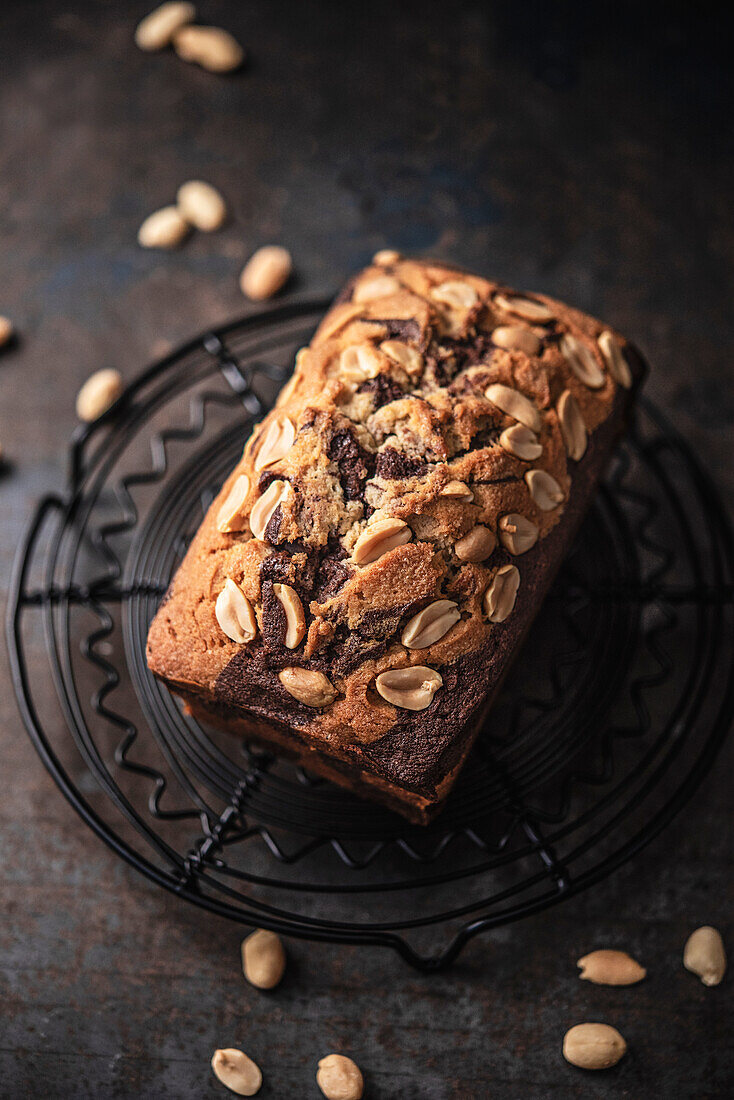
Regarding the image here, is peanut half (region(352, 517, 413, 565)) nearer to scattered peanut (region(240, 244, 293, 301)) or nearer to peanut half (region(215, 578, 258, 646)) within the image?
peanut half (region(215, 578, 258, 646))

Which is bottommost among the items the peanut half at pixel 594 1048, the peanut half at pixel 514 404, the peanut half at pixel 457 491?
the peanut half at pixel 594 1048

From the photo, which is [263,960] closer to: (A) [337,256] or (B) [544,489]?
(B) [544,489]

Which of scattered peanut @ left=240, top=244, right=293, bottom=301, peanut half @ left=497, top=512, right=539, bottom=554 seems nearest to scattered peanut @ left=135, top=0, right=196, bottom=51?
scattered peanut @ left=240, top=244, right=293, bottom=301

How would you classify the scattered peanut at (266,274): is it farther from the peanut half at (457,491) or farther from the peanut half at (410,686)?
the peanut half at (410,686)

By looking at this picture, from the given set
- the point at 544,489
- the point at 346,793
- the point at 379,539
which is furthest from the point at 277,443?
the point at 346,793

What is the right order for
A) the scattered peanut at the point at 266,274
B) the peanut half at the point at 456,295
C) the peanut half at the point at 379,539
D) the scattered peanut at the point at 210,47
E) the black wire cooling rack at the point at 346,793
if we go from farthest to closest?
the scattered peanut at the point at 210,47, the scattered peanut at the point at 266,274, the black wire cooling rack at the point at 346,793, the peanut half at the point at 456,295, the peanut half at the point at 379,539

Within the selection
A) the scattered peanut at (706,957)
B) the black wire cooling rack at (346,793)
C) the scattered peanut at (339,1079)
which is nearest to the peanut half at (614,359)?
the black wire cooling rack at (346,793)
